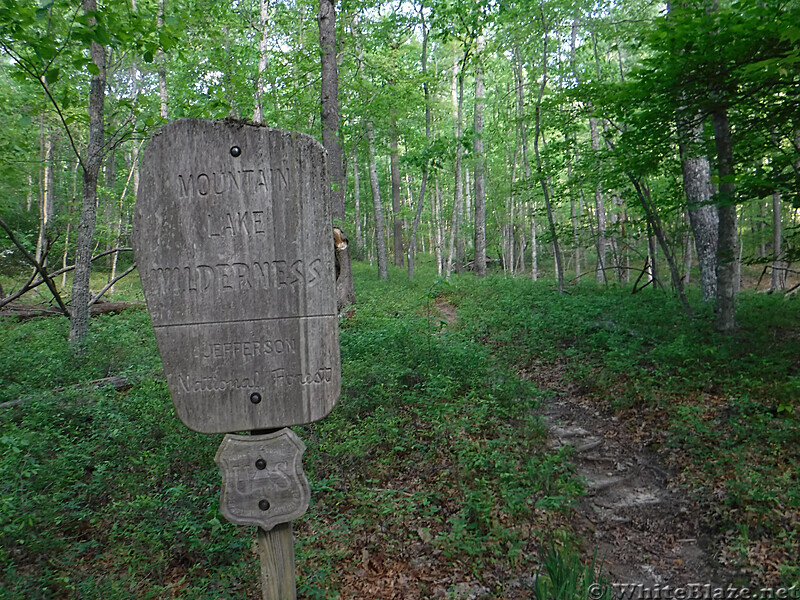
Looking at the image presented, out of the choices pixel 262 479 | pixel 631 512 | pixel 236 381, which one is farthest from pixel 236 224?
pixel 631 512

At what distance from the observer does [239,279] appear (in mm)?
1959

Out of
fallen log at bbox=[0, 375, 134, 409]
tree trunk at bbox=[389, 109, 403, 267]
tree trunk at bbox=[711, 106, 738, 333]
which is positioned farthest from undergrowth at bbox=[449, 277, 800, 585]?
tree trunk at bbox=[389, 109, 403, 267]

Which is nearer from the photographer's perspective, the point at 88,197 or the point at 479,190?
the point at 88,197

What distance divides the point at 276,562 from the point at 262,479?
17.7 inches

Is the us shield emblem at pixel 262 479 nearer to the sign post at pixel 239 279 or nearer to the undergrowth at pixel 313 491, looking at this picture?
the sign post at pixel 239 279

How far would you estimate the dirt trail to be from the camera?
11.0 ft

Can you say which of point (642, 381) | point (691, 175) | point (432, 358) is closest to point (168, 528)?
point (432, 358)

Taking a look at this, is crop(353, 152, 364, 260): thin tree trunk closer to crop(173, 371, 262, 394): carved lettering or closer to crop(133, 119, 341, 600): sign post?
crop(133, 119, 341, 600): sign post

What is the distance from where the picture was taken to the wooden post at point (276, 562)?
7.09 feet

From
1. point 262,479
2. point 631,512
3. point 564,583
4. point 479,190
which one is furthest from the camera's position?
point 479,190

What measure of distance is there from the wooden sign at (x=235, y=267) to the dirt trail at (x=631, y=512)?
9.67 ft

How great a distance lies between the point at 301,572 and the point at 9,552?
188cm

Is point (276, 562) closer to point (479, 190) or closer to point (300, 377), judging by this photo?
point (300, 377)

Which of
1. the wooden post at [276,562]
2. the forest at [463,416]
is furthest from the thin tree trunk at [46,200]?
the wooden post at [276,562]
